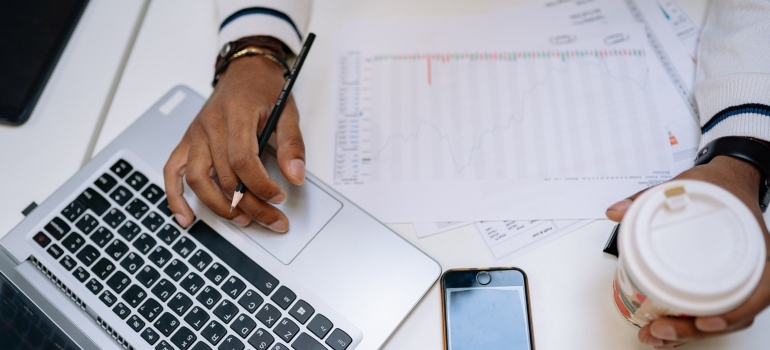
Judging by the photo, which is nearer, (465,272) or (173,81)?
(465,272)

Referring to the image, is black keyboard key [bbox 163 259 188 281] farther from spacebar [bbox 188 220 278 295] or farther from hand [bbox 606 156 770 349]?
hand [bbox 606 156 770 349]

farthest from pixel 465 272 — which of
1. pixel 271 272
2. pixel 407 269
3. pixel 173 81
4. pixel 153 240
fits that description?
pixel 173 81

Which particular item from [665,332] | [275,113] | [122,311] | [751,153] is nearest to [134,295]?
[122,311]

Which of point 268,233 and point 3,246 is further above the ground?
point 268,233

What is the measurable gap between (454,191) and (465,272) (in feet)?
0.31

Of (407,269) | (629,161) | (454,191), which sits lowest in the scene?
(407,269)

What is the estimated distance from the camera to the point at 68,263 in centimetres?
57

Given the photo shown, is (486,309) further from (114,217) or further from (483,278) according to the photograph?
(114,217)

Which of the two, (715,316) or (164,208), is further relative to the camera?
(164,208)

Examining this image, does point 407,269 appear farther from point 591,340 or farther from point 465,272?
point 591,340

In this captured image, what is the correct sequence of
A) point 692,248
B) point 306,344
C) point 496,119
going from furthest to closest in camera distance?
1. point 496,119
2. point 306,344
3. point 692,248

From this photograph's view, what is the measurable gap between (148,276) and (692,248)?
0.47 meters

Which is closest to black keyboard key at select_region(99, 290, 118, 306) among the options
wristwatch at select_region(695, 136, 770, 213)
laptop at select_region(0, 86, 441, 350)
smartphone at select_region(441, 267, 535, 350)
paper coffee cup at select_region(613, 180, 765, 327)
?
laptop at select_region(0, 86, 441, 350)

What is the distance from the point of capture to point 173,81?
0.70m
